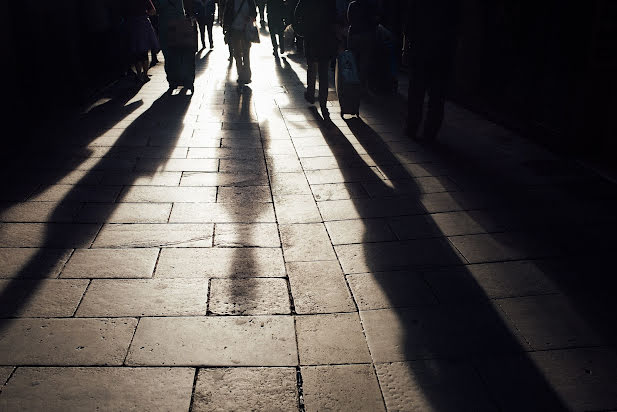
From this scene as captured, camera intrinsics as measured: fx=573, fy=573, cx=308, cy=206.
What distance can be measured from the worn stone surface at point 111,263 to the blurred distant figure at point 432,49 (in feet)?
13.0

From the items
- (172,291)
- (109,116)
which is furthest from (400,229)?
(109,116)

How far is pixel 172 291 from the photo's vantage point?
3324 millimetres

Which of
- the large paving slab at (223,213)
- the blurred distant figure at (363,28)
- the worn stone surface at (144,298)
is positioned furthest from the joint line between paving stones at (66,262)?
the blurred distant figure at (363,28)

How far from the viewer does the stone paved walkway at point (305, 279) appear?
2521 mm

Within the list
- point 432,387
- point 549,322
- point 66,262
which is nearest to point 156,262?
point 66,262

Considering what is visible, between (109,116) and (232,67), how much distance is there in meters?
5.85

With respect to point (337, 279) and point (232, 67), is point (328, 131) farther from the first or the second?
point (232, 67)

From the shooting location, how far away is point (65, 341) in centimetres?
282

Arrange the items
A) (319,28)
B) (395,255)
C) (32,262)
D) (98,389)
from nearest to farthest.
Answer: (98,389)
(32,262)
(395,255)
(319,28)

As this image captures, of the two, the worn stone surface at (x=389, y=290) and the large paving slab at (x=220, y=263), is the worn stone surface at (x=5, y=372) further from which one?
the worn stone surface at (x=389, y=290)

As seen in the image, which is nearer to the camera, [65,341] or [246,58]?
[65,341]

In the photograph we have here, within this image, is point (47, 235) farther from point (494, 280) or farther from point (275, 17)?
point (275, 17)

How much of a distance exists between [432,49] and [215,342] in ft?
15.1

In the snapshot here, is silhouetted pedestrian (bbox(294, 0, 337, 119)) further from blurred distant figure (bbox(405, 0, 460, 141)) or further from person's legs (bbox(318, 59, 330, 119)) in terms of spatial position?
blurred distant figure (bbox(405, 0, 460, 141))
